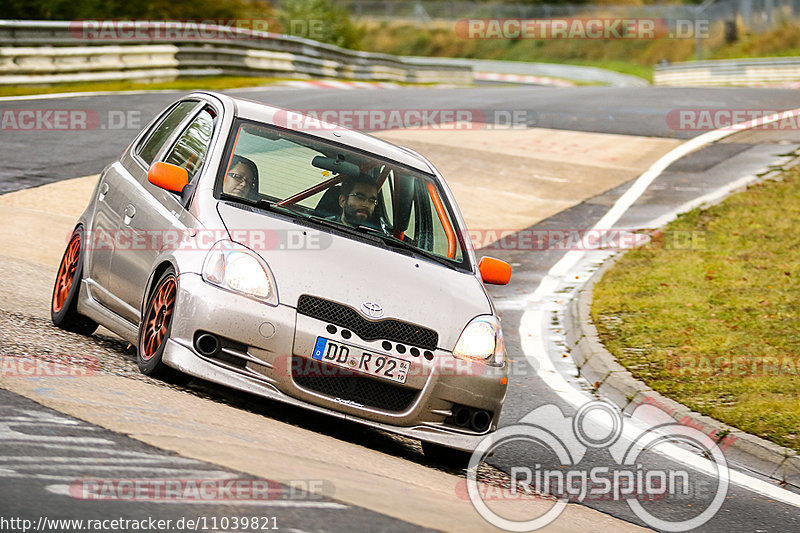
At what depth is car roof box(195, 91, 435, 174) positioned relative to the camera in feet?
24.6

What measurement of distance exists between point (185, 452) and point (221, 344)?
3.56 ft

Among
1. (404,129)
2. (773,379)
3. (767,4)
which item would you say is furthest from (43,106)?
(767,4)

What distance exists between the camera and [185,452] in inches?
207

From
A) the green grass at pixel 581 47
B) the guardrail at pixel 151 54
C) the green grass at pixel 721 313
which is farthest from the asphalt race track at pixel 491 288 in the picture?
the green grass at pixel 581 47

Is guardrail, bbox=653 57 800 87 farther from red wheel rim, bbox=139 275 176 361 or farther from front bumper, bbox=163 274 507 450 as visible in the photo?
red wheel rim, bbox=139 275 176 361

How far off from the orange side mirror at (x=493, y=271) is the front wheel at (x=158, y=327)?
203 cm

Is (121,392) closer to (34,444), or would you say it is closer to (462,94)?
(34,444)
